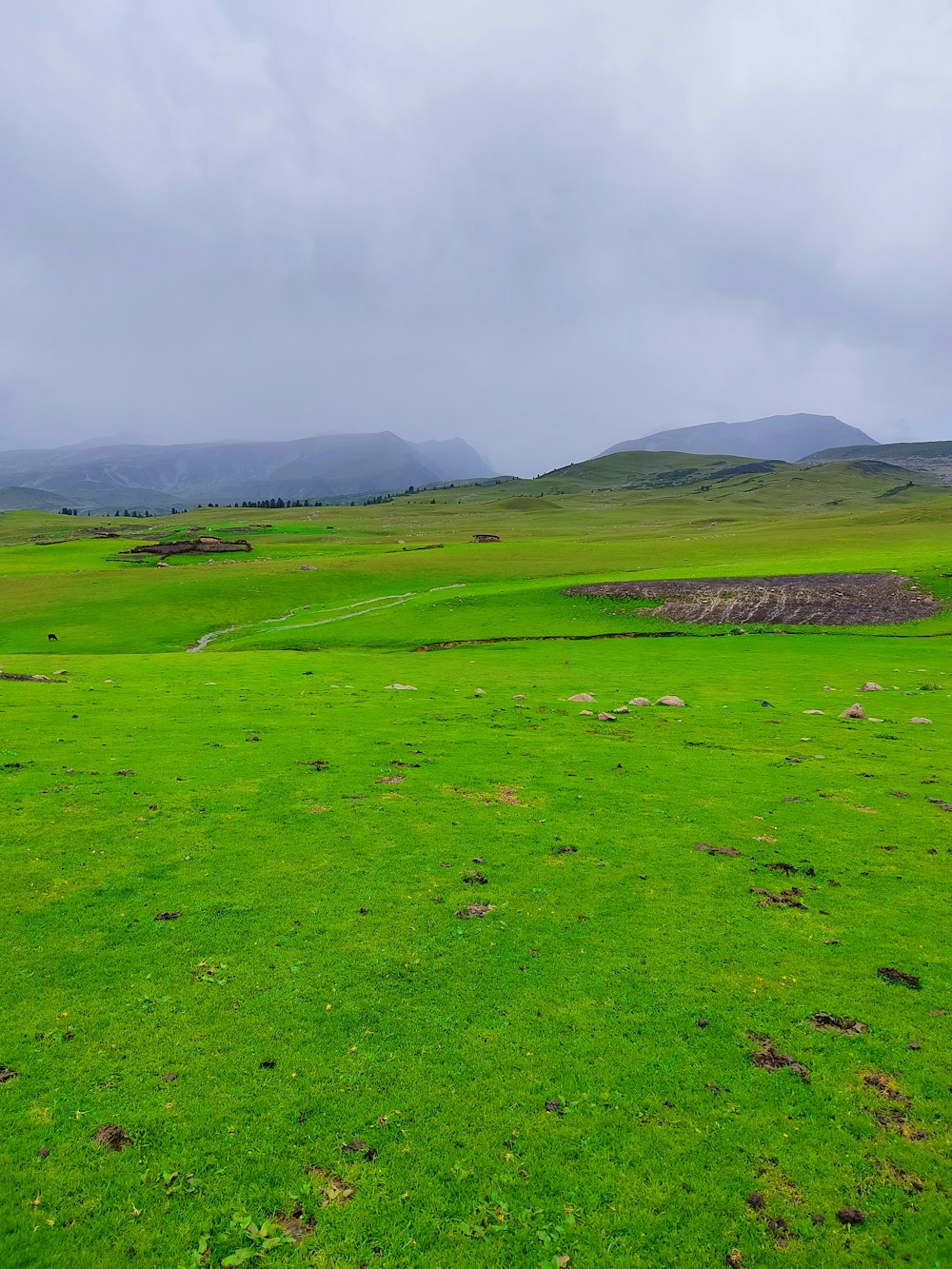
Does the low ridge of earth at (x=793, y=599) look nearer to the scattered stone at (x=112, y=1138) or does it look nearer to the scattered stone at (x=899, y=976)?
the scattered stone at (x=899, y=976)

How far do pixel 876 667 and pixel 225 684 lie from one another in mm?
31075

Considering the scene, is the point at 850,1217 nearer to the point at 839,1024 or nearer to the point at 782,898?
the point at 839,1024

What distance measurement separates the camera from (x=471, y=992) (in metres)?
8.42

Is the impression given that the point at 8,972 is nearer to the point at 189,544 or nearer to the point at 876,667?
the point at 876,667

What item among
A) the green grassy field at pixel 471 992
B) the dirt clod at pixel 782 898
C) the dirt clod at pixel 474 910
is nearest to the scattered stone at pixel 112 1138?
the green grassy field at pixel 471 992

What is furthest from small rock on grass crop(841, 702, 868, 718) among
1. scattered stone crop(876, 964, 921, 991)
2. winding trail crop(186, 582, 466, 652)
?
winding trail crop(186, 582, 466, 652)

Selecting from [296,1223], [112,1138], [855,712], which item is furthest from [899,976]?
[855,712]

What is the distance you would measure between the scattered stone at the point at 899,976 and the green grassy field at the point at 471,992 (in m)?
0.09

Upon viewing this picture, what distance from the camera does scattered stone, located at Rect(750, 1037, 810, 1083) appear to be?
23.7 ft

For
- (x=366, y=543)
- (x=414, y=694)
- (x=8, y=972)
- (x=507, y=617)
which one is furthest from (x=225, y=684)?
(x=366, y=543)

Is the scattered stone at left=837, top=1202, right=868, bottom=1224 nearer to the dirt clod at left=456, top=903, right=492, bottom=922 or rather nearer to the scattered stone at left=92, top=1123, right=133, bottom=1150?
the dirt clod at left=456, top=903, right=492, bottom=922

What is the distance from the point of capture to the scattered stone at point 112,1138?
6.23 m

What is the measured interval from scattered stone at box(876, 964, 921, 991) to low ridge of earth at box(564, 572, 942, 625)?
38.1m

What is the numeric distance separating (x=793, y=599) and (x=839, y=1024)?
141ft
